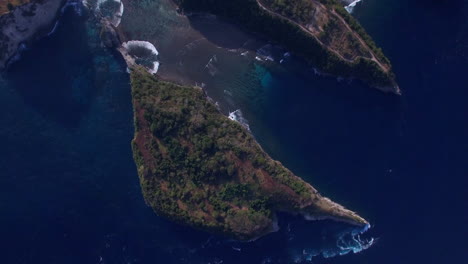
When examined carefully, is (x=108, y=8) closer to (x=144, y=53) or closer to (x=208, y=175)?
(x=144, y=53)

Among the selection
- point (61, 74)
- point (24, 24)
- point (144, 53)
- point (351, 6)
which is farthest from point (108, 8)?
point (351, 6)

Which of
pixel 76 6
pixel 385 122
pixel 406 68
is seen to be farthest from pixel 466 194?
pixel 76 6

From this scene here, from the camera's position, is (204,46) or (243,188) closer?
(243,188)

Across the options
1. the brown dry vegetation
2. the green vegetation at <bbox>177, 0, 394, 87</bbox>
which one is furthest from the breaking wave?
the brown dry vegetation

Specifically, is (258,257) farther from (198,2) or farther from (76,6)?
(76,6)

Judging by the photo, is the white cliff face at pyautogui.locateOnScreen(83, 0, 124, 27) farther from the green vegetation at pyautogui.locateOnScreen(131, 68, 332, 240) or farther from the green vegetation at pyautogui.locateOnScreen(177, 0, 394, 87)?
the green vegetation at pyautogui.locateOnScreen(131, 68, 332, 240)

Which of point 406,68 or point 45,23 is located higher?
point 406,68
